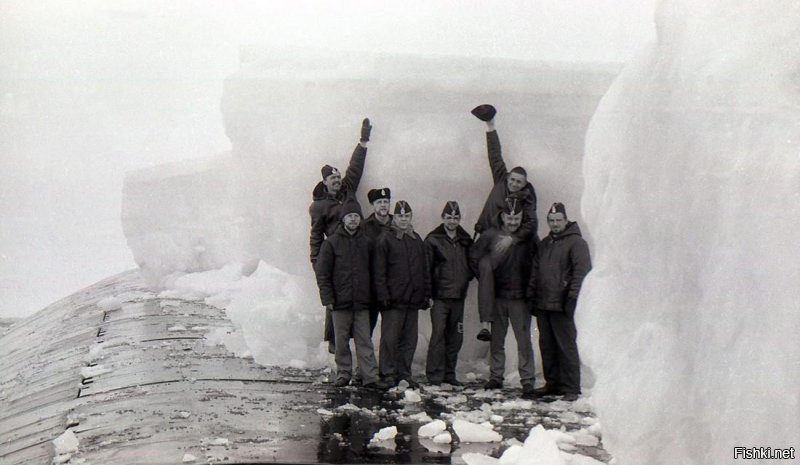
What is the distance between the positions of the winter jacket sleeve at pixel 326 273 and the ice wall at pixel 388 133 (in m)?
1.15

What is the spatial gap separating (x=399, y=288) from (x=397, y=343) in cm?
48

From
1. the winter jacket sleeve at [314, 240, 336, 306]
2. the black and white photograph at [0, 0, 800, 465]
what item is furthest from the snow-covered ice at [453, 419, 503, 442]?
the winter jacket sleeve at [314, 240, 336, 306]

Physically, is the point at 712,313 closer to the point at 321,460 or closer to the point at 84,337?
the point at 321,460

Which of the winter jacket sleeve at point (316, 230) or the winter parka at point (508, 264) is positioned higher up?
the winter jacket sleeve at point (316, 230)

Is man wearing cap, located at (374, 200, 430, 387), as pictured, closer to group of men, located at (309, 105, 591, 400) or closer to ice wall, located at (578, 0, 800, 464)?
group of men, located at (309, 105, 591, 400)

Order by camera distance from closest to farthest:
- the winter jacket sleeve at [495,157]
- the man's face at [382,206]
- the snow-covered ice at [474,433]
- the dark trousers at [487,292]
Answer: the snow-covered ice at [474,433] → the dark trousers at [487,292] → the man's face at [382,206] → the winter jacket sleeve at [495,157]

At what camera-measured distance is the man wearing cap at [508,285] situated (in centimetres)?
780

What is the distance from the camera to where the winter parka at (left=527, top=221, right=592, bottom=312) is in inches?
293

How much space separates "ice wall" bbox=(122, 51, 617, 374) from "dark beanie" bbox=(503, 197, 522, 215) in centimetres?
77

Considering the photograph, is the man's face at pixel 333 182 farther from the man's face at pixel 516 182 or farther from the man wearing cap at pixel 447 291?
the man's face at pixel 516 182

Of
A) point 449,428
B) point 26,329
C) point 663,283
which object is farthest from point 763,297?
point 26,329

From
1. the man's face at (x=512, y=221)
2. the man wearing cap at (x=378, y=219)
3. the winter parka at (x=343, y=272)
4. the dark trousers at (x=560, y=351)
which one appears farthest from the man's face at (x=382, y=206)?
the dark trousers at (x=560, y=351)

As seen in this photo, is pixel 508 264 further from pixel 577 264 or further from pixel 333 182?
pixel 333 182

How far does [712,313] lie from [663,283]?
0.44 m
